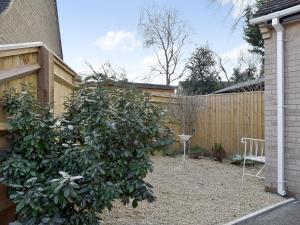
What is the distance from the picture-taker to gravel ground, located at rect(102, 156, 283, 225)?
424 centimetres

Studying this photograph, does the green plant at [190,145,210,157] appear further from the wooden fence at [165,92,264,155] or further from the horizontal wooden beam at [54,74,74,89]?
the horizontal wooden beam at [54,74,74,89]

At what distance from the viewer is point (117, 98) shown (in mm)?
3287

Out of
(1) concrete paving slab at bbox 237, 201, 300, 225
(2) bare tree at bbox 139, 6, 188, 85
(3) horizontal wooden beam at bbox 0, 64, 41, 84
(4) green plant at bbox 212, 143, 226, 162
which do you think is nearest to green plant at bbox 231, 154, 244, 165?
(4) green plant at bbox 212, 143, 226, 162

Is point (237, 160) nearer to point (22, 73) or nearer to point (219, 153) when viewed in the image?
point (219, 153)

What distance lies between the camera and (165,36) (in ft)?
93.1

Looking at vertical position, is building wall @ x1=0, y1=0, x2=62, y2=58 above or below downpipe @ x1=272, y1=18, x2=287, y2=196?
above

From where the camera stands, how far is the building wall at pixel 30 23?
9234mm

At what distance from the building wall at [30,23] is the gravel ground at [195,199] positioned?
5.28 meters

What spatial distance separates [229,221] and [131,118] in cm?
212

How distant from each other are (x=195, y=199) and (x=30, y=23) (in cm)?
925

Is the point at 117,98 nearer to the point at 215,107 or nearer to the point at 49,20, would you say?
the point at 215,107

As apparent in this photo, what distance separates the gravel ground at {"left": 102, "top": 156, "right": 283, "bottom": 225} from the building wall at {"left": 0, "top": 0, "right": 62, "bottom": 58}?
5279 millimetres

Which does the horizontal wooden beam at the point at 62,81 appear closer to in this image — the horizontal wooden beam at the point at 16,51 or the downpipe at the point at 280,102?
the horizontal wooden beam at the point at 16,51

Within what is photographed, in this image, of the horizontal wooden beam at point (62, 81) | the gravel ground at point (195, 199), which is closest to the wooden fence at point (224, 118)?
the gravel ground at point (195, 199)
